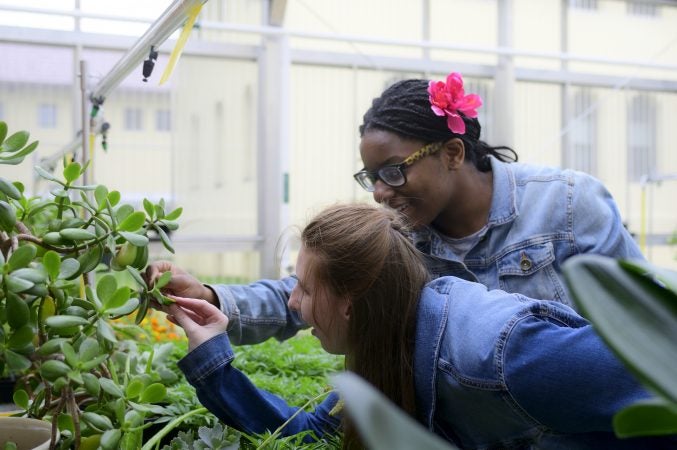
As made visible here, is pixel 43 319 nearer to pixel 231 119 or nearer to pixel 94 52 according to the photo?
pixel 94 52

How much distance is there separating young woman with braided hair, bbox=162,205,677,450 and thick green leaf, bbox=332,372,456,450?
0.53 m

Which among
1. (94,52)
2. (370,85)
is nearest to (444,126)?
(94,52)

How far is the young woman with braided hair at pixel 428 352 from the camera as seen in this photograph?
75cm

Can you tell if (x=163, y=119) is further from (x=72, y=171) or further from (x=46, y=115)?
Answer: (x=72, y=171)

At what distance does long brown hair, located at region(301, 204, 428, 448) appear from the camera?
90 cm

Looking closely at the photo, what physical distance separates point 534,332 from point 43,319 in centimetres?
54

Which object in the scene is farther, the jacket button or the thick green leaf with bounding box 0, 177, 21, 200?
the jacket button

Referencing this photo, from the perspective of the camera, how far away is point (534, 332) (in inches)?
31.0

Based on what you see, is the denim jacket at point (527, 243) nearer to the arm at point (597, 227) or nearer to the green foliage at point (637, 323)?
Answer: the arm at point (597, 227)

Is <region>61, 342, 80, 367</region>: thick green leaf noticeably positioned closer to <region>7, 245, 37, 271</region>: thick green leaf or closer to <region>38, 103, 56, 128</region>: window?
<region>7, 245, 37, 271</region>: thick green leaf

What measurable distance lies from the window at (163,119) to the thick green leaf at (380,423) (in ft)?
11.7

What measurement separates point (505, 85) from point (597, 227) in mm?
2943

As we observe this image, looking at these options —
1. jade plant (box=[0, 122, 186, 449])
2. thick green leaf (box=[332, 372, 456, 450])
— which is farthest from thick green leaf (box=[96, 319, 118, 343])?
thick green leaf (box=[332, 372, 456, 450])

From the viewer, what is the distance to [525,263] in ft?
4.44
